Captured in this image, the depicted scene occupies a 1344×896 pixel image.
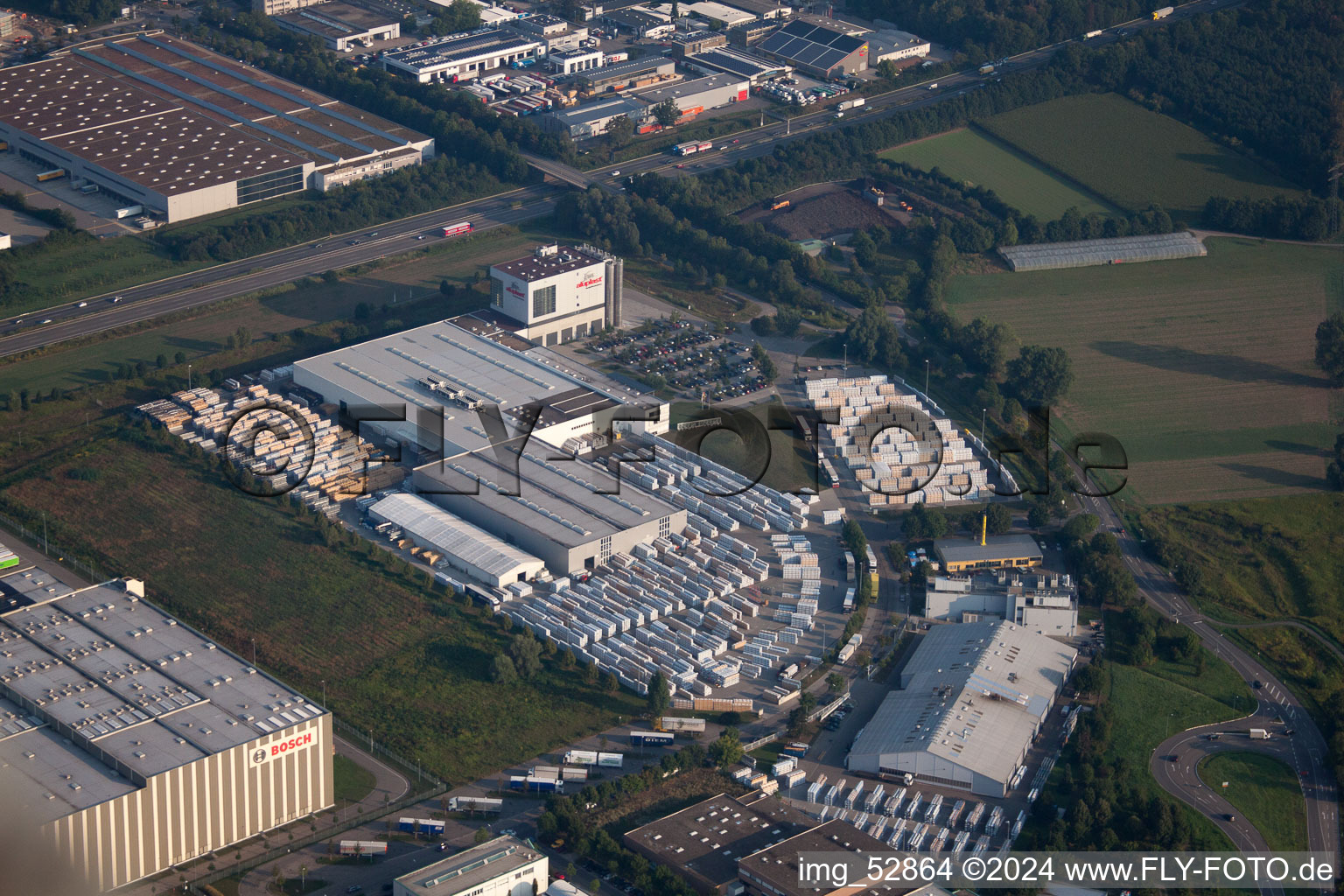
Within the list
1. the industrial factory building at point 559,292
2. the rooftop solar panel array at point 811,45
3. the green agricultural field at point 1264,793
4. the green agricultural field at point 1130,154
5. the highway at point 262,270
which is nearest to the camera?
the green agricultural field at point 1264,793

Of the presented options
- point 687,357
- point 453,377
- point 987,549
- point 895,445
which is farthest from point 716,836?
point 687,357

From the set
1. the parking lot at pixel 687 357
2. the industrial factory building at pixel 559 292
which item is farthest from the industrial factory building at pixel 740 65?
the parking lot at pixel 687 357

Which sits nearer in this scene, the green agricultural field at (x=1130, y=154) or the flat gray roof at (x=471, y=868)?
the flat gray roof at (x=471, y=868)

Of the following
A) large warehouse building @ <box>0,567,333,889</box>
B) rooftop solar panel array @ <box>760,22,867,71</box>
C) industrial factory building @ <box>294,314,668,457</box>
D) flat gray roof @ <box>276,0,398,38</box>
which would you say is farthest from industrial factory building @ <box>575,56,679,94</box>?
large warehouse building @ <box>0,567,333,889</box>

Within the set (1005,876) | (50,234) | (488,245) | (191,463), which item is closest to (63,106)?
(50,234)

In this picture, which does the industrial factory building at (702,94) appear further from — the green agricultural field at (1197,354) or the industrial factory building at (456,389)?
the industrial factory building at (456,389)

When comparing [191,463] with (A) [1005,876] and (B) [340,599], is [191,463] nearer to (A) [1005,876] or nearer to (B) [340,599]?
(B) [340,599]
